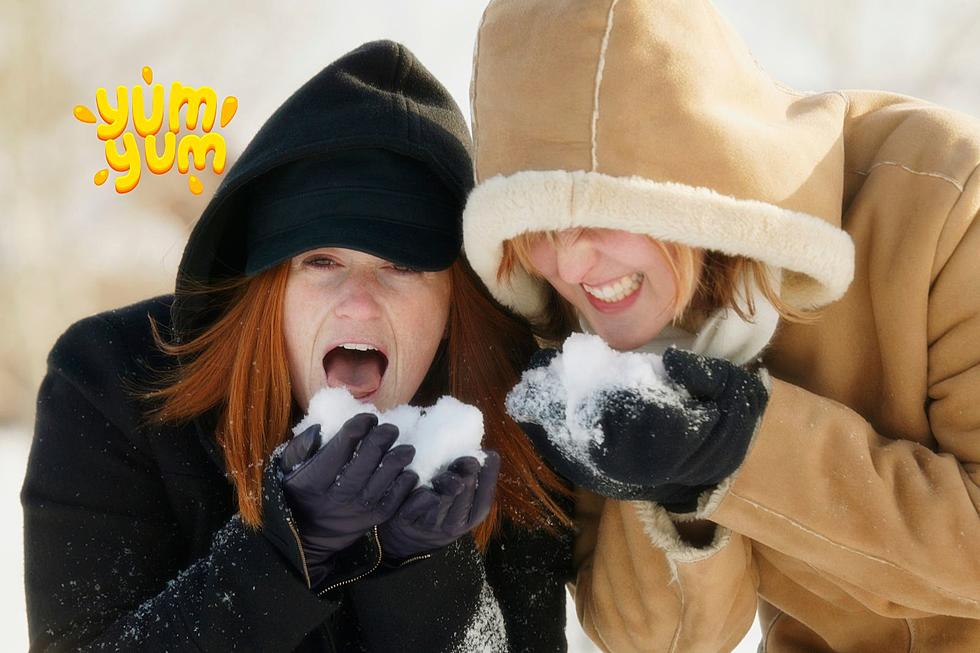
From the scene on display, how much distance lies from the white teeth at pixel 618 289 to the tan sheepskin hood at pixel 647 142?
6.2 inches

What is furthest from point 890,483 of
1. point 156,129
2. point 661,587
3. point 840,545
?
point 156,129

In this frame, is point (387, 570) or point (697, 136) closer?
point (697, 136)

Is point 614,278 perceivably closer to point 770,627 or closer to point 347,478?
point 347,478

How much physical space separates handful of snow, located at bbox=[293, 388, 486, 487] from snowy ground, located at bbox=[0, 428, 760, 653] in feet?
6.57

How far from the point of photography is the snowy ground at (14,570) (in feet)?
10.8

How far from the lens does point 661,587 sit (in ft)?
6.03

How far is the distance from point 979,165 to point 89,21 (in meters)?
4.82

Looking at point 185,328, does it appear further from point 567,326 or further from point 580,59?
point 580,59

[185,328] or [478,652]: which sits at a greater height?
[185,328]

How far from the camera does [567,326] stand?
1936 millimetres

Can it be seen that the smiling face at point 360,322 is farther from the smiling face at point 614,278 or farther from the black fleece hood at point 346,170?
the smiling face at point 614,278

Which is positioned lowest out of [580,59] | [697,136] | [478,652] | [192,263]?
[478,652]

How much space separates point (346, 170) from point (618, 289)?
57 centimetres

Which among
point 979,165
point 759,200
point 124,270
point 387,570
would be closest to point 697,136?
point 759,200
